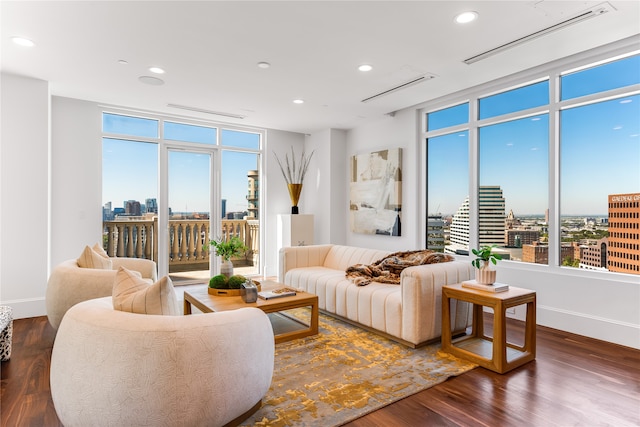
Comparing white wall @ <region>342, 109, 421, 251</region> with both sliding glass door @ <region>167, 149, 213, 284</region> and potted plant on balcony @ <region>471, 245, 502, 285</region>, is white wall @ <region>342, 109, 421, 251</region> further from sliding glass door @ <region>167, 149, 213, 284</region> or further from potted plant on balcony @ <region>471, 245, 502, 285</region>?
sliding glass door @ <region>167, 149, 213, 284</region>

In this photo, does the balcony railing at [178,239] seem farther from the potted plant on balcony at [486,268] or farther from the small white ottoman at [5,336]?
the potted plant on balcony at [486,268]

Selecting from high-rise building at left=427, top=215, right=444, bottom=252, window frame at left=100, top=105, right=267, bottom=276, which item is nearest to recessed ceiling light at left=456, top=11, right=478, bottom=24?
high-rise building at left=427, top=215, right=444, bottom=252

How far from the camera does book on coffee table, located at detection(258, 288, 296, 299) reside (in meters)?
3.18

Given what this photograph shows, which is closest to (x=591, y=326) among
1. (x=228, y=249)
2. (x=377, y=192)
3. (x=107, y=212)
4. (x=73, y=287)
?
(x=377, y=192)

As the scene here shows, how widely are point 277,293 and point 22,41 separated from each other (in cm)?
318

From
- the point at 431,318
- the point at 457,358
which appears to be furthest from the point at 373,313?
the point at 457,358

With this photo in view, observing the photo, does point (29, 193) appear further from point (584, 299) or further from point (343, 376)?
point (584, 299)

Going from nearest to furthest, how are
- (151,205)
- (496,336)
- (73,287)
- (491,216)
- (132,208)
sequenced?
(496,336) → (73,287) → (491,216) → (132,208) → (151,205)

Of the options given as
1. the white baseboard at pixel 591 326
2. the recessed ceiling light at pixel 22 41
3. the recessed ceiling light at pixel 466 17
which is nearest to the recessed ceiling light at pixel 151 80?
the recessed ceiling light at pixel 22 41

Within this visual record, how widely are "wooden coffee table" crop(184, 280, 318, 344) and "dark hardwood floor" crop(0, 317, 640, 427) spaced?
1144mm

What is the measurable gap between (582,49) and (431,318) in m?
2.87

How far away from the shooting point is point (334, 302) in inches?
149

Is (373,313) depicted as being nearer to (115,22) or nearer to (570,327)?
(570,327)

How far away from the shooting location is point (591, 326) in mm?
3369
